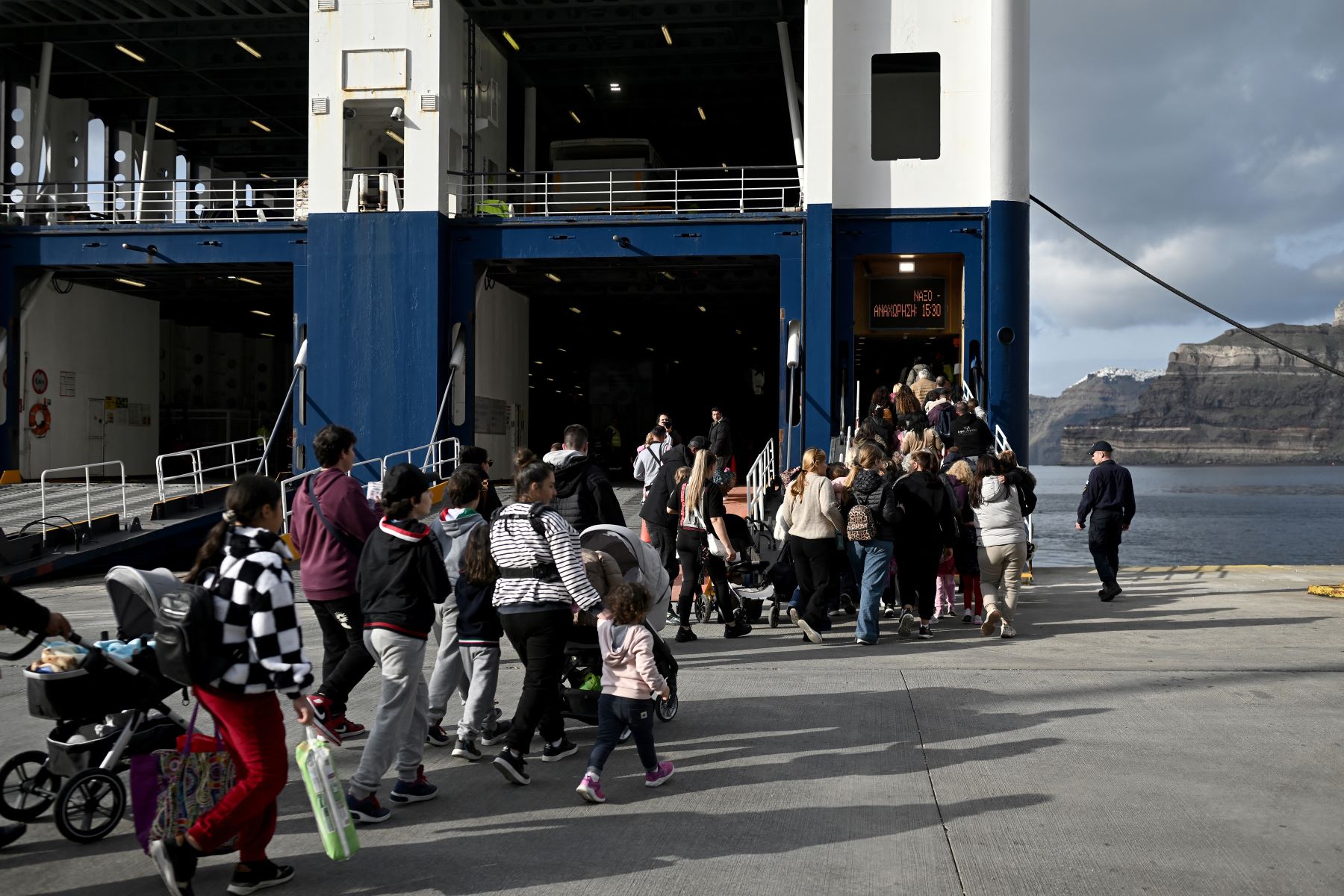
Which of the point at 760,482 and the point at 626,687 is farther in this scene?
the point at 760,482

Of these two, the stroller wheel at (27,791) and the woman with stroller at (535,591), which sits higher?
the woman with stroller at (535,591)

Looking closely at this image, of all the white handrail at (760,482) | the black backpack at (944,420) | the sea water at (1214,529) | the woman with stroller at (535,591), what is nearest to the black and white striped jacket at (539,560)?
the woman with stroller at (535,591)

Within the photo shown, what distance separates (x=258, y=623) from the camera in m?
4.57

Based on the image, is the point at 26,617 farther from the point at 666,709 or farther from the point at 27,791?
the point at 666,709

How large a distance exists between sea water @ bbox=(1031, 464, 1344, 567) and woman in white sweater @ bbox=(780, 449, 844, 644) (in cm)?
2947

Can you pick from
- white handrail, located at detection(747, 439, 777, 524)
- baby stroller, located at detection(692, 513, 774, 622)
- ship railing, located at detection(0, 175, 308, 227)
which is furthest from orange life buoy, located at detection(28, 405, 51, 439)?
baby stroller, located at detection(692, 513, 774, 622)

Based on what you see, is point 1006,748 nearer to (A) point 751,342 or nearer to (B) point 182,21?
(B) point 182,21

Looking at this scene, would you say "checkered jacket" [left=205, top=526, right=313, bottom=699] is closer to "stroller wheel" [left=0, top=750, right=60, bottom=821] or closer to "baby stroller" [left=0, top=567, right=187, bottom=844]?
"baby stroller" [left=0, top=567, right=187, bottom=844]

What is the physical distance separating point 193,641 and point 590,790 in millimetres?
2206

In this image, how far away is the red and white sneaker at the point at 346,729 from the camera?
7.16 m

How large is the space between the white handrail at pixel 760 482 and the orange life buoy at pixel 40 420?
16796 millimetres

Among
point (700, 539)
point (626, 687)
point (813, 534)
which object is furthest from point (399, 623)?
point (813, 534)

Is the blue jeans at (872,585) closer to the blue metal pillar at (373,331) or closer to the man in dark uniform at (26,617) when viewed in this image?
the man in dark uniform at (26,617)

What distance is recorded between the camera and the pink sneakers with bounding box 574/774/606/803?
5.87m
